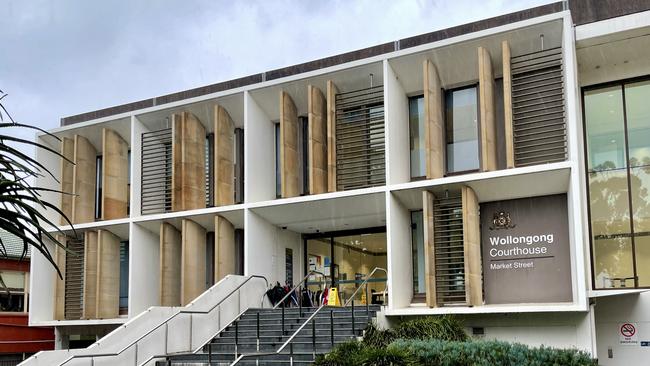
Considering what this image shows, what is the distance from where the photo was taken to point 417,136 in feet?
61.9

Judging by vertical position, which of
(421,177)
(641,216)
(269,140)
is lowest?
(641,216)

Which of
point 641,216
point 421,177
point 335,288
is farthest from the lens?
point 335,288

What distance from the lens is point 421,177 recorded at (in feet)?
60.3

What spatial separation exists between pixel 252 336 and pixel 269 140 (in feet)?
20.9

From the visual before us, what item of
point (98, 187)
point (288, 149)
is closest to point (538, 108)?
point (288, 149)

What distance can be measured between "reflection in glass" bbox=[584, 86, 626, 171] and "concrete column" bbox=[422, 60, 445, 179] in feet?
11.9

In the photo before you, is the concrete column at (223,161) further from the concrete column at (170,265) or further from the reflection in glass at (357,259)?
the reflection in glass at (357,259)

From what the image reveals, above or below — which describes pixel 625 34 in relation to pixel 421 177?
above

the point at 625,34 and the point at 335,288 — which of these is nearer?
the point at 625,34

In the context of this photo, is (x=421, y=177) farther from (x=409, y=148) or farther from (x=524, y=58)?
(x=524, y=58)

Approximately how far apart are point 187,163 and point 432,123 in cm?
755

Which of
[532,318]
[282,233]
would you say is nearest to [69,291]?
[282,233]

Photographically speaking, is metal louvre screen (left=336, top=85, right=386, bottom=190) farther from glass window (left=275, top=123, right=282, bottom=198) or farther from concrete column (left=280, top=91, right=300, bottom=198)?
glass window (left=275, top=123, right=282, bottom=198)

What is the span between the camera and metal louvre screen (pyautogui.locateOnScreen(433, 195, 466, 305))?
16.9 metres
